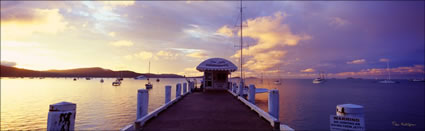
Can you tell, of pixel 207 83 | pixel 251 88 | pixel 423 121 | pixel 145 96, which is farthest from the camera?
pixel 423 121

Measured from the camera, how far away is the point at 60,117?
3.65 m

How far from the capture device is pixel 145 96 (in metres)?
7.27

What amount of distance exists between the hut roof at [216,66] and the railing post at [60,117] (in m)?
18.7

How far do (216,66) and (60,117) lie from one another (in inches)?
781

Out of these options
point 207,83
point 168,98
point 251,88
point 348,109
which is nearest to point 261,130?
point 348,109

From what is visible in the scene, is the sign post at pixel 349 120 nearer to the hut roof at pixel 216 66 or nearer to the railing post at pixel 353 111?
the railing post at pixel 353 111

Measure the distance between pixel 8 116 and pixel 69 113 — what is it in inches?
1220

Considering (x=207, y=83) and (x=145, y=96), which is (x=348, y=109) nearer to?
(x=145, y=96)

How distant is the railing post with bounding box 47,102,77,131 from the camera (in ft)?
11.7

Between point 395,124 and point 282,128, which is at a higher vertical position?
point 282,128

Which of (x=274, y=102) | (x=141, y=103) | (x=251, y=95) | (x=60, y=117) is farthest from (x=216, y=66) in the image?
(x=60, y=117)

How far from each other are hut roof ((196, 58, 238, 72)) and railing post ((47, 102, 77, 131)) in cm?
1874

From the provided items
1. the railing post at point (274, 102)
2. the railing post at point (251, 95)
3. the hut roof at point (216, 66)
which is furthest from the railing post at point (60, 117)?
the hut roof at point (216, 66)

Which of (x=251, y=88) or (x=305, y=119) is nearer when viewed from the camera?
(x=251, y=88)
